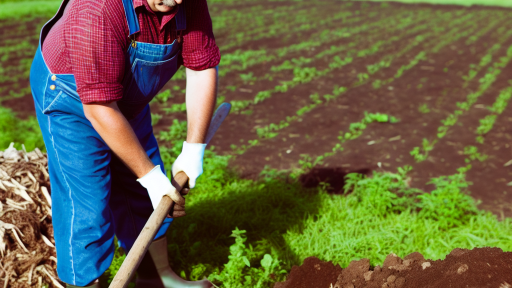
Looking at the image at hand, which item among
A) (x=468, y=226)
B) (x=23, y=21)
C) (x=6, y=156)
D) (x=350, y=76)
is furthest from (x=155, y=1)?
(x=23, y=21)

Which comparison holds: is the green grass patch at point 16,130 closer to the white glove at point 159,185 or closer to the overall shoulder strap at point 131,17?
the white glove at point 159,185

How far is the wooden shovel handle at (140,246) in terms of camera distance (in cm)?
160

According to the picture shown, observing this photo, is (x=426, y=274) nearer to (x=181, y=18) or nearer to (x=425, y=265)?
(x=425, y=265)

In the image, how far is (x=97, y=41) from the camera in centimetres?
164

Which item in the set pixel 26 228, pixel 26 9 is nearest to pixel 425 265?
pixel 26 228

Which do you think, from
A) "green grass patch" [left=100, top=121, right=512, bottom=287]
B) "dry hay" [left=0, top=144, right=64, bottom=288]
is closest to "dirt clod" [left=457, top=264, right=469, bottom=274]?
"green grass patch" [left=100, top=121, right=512, bottom=287]

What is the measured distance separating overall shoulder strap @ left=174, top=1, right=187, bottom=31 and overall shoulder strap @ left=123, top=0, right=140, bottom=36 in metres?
0.19

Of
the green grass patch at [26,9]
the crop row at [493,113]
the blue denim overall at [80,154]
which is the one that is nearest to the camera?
the blue denim overall at [80,154]

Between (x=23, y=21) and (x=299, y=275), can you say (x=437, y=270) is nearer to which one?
(x=299, y=275)

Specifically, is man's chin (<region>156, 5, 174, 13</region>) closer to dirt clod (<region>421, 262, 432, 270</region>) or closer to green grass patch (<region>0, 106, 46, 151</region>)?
dirt clod (<region>421, 262, 432, 270</region>)

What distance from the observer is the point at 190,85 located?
2172 mm

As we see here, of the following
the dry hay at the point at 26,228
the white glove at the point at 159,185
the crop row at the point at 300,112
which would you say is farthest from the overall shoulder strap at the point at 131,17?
the crop row at the point at 300,112

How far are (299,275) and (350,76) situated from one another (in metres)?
5.32

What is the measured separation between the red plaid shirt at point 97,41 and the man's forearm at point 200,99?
0.32m
